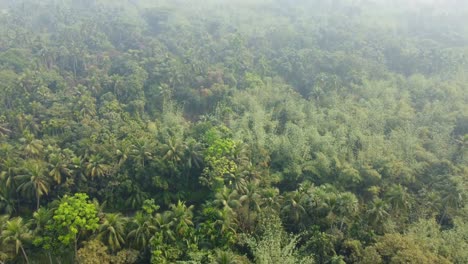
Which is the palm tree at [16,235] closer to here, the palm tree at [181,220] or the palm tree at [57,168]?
the palm tree at [57,168]

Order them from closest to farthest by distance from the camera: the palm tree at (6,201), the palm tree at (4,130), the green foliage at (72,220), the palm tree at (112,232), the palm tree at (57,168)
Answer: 1. the green foliage at (72,220)
2. the palm tree at (112,232)
3. the palm tree at (6,201)
4. the palm tree at (57,168)
5. the palm tree at (4,130)

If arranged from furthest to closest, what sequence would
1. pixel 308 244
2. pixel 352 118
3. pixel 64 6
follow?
pixel 64 6, pixel 352 118, pixel 308 244

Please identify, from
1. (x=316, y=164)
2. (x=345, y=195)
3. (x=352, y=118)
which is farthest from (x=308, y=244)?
(x=352, y=118)

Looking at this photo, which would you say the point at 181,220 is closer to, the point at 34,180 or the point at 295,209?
the point at 295,209

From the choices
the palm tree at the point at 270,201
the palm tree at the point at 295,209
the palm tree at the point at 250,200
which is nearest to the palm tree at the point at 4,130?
the palm tree at the point at 250,200

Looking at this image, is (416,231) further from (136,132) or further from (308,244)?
(136,132)
